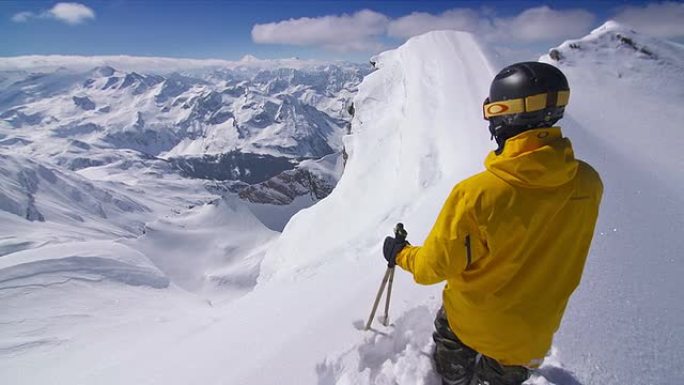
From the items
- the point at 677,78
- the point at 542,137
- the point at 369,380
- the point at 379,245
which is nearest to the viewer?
the point at 542,137

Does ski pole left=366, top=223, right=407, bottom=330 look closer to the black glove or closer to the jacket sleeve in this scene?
the black glove

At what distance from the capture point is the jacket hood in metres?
2.25

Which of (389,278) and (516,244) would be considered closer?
(516,244)

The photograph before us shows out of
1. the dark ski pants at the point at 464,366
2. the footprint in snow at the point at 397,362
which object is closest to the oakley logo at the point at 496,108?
the dark ski pants at the point at 464,366

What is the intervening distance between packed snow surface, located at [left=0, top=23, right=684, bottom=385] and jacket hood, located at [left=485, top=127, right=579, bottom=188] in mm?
2505

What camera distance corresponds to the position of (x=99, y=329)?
1691 cm

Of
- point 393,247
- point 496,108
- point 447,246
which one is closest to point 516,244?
point 447,246

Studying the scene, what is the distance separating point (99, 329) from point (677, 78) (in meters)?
26.1

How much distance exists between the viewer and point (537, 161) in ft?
7.37

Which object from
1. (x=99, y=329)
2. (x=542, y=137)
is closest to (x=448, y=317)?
(x=542, y=137)

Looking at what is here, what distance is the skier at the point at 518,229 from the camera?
92.5 inches

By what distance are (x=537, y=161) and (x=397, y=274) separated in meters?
3.82

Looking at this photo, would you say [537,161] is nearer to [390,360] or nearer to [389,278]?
[389,278]

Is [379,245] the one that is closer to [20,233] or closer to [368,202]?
[368,202]
